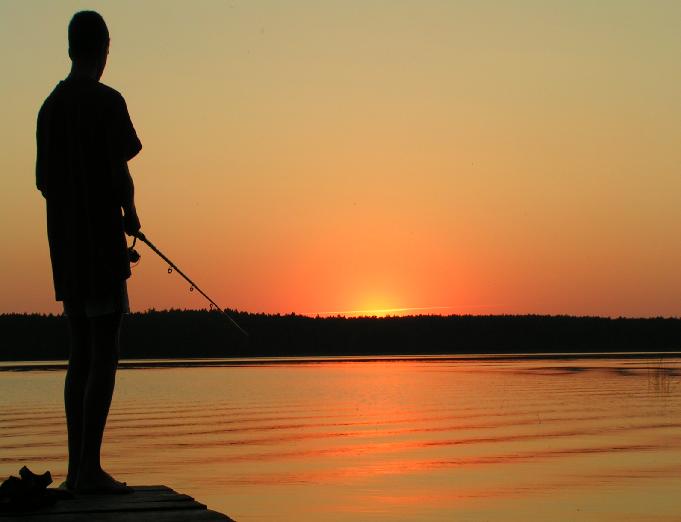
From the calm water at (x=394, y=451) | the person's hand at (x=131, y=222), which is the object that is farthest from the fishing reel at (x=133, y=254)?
the calm water at (x=394, y=451)

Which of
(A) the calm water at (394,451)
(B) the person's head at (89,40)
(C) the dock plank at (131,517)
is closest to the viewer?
(C) the dock plank at (131,517)

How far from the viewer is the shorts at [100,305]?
216 inches

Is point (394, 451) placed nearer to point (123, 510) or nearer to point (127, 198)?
point (127, 198)

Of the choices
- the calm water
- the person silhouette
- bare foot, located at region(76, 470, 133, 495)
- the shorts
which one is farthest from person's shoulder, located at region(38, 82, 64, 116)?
the calm water

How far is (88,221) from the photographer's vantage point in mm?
5539

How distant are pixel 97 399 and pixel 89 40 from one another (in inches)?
70.4

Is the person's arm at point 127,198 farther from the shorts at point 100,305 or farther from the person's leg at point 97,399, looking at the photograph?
the person's leg at point 97,399

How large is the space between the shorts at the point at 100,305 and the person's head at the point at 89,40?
113 cm

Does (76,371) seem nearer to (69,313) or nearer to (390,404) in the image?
(69,313)

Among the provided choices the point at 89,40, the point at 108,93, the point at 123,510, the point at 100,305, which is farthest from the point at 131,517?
the point at 89,40

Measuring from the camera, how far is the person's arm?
18.3ft

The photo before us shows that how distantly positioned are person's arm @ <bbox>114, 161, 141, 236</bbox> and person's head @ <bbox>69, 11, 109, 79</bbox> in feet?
1.76

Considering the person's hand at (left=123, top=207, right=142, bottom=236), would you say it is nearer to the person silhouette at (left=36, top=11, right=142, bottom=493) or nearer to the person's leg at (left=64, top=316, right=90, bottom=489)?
the person silhouette at (left=36, top=11, right=142, bottom=493)

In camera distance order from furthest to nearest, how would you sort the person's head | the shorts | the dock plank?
the person's head → the shorts → the dock plank
